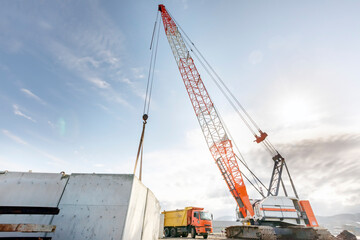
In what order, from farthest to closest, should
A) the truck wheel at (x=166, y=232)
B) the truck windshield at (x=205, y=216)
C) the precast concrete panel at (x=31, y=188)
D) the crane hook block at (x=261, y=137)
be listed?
1. the crane hook block at (x=261, y=137)
2. the truck wheel at (x=166, y=232)
3. the truck windshield at (x=205, y=216)
4. the precast concrete panel at (x=31, y=188)

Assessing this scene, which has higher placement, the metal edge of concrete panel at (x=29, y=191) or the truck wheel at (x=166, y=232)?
the metal edge of concrete panel at (x=29, y=191)

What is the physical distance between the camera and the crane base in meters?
12.4

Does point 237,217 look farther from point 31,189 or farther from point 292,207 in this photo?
point 31,189

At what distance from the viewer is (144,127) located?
8.26 m

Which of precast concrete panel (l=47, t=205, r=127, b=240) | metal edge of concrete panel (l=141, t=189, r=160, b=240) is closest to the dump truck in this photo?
metal edge of concrete panel (l=141, t=189, r=160, b=240)

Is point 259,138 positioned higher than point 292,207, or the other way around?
point 259,138

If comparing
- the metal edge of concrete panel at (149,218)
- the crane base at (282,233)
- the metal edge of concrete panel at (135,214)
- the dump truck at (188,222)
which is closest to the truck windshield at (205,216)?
the dump truck at (188,222)

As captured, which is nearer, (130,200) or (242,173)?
(130,200)

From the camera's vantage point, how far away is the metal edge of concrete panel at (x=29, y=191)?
195 inches

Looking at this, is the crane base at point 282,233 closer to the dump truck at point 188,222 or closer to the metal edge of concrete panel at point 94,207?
the dump truck at point 188,222

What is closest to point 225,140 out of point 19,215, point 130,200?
point 130,200

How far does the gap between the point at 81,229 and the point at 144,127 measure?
459cm

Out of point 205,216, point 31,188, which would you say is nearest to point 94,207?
point 31,188

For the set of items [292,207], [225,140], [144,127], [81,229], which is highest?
[225,140]
